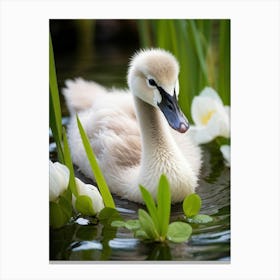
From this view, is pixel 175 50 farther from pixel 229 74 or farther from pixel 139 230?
Answer: pixel 139 230

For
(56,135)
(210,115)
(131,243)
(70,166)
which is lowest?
(131,243)

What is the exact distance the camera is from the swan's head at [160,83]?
9.04 ft

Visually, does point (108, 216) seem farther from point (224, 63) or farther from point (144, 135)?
point (224, 63)

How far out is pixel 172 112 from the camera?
9.04 ft

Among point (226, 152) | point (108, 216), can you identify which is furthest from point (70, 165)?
point (226, 152)

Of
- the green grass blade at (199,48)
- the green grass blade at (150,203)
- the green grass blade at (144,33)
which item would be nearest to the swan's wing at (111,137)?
the green grass blade at (144,33)

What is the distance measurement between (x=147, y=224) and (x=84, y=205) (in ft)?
0.82

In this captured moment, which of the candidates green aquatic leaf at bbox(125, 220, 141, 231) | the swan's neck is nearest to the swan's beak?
the swan's neck

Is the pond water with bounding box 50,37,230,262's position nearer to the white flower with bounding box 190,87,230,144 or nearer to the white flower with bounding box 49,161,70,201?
the white flower with bounding box 49,161,70,201

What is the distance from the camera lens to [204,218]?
2811 mm

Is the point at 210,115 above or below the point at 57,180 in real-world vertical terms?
above
